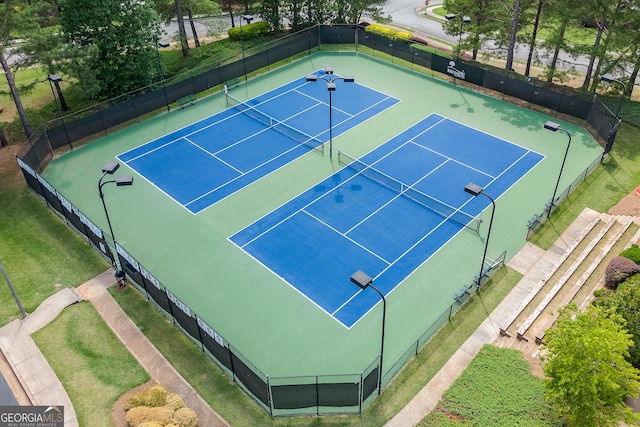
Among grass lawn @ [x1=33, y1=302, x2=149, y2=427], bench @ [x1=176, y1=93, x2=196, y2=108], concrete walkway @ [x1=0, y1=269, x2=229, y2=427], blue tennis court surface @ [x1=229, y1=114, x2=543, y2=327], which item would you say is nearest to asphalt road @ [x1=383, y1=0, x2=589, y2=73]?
blue tennis court surface @ [x1=229, y1=114, x2=543, y2=327]

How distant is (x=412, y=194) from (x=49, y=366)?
2118 centimetres

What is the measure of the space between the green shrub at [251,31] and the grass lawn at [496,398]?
135 ft

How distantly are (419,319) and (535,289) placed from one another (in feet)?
19.7

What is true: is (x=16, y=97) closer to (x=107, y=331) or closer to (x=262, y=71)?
(x=262, y=71)

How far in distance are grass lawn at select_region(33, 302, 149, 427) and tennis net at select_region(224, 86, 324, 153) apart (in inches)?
711

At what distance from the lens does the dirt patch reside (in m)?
21.3

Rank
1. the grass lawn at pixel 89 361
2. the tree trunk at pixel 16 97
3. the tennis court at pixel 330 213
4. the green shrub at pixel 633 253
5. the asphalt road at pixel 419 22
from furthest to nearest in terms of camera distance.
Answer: the asphalt road at pixel 419 22
the tree trunk at pixel 16 97
the green shrub at pixel 633 253
the tennis court at pixel 330 213
the grass lawn at pixel 89 361

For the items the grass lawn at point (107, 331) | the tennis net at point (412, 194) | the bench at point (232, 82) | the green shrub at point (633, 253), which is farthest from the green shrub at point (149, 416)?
the bench at point (232, 82)

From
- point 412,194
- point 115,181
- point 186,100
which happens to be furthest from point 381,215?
point 186,100

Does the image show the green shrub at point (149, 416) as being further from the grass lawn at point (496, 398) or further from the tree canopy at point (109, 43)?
the tree canopy at point (109, 43)

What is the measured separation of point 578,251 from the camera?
2927 cm

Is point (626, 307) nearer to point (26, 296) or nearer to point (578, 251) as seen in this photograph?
point (578, 251)

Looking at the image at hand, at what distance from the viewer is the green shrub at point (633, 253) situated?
86.9 ft

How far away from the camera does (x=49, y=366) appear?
77.6ft
